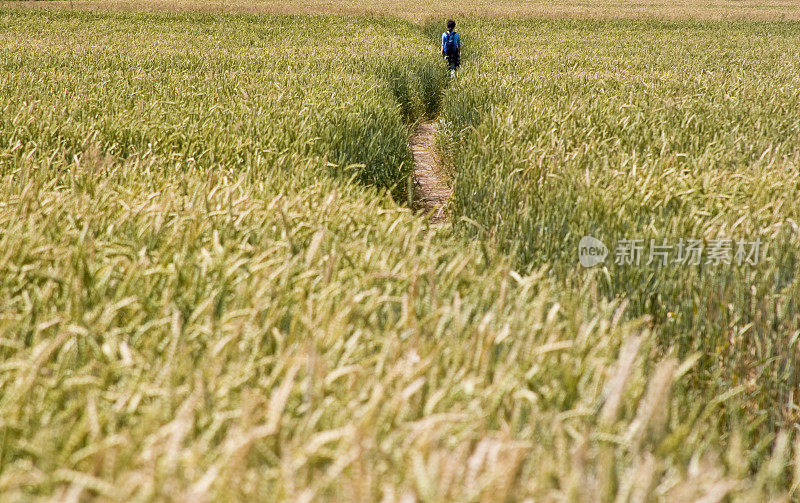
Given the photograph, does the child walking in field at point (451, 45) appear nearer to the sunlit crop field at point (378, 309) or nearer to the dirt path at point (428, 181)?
the dirt path at point (428, 181)

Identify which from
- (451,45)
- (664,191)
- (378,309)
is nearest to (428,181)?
(664,191)

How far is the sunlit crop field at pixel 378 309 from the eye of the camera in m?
1.24

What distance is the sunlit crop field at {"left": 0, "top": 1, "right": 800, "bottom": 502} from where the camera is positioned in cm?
124

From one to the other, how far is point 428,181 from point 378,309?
4.51 meters

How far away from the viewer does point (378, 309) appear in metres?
1.96

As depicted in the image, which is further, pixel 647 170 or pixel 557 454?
pixel 647 170

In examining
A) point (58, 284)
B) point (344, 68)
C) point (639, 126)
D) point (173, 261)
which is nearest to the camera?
point (58, 284)

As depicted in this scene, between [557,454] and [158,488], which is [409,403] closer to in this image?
[557,454]

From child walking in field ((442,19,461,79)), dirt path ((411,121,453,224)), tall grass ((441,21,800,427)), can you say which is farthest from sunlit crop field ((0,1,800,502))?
child walking in field ((442,19,461,79))

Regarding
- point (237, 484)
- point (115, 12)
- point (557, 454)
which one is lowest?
point (557, 454)

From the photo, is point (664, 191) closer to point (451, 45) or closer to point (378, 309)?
point (378, 309)

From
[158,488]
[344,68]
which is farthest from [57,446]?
[344,68]

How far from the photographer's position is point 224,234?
243cm

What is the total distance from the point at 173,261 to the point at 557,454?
129cm
